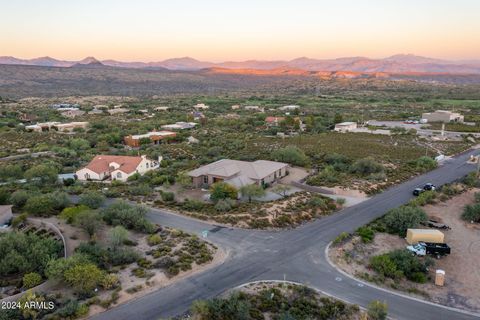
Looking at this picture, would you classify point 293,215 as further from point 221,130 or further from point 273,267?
point 221,130

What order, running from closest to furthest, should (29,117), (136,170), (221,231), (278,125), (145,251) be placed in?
(145,251)
(221,231)
(136,170)
(278,125)
(29,117)

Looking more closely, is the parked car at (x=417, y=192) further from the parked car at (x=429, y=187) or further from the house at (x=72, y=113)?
the house at (x=72, y=113)

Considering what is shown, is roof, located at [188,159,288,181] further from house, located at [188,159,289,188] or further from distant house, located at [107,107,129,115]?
distant house, located at [107,107,129,115]

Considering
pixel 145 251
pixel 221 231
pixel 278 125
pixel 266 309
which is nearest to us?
pixel 266 309

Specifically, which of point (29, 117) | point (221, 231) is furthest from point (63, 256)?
point (29, 117)

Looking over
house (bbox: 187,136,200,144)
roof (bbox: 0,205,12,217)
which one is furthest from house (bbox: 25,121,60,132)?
roof (bbox: 0,205,12,217)

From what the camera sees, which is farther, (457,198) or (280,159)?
(280,159)

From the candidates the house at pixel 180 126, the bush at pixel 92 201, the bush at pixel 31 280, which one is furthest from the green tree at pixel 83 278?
the house at pixel 180 126
